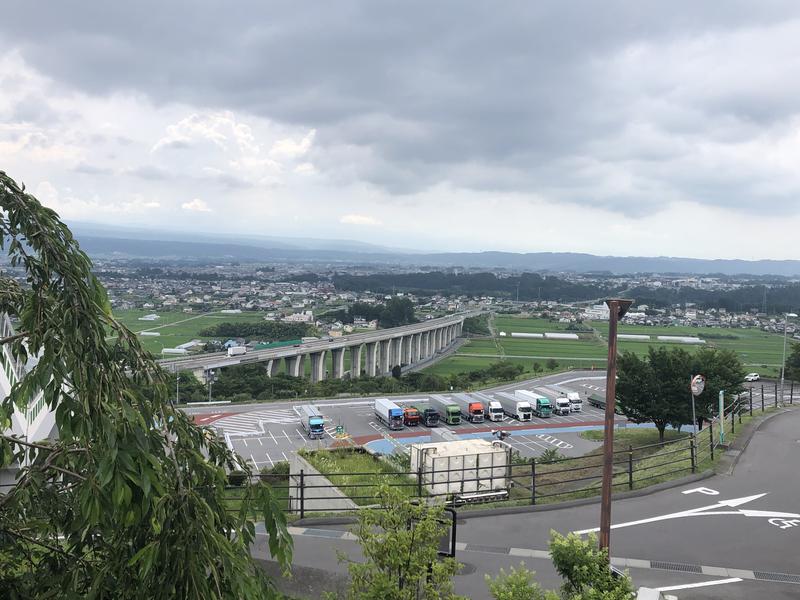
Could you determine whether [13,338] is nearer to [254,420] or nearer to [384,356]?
[254,420]

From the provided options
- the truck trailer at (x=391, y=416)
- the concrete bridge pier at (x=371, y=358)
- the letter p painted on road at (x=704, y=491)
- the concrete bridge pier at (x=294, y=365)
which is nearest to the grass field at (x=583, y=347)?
the concrete bridge pier at (x=371, y=358)

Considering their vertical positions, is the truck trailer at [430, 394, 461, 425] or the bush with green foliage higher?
the truck trailer at [430, 394, 461, 425]

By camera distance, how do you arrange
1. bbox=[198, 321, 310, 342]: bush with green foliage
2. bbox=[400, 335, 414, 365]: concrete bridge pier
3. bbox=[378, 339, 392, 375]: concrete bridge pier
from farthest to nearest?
1. bbox=[198, 321, 310, 342]: bush with green foliage
2. bbox=[400, 335, 414, 365]: concrete bridge pier
3. bbox=[378, 339, 392, 375]: concrete bridge pier

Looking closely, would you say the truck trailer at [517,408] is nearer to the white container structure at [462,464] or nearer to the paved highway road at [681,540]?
the white container structure at [462,464]

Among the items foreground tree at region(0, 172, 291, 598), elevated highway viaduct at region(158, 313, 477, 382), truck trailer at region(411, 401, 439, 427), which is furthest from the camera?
elevated highway viaduct at region(158, 313, 477, 382)

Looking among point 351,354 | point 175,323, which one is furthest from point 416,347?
point 175,323

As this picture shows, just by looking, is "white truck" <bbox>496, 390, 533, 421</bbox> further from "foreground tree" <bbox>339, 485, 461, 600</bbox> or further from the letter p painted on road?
"foreground tree" <bbox>339, 485, 461, 600</bbox>

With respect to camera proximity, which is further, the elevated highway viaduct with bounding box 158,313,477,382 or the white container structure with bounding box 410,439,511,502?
the elevated highway viaduct with bounding box 158,313,477,382

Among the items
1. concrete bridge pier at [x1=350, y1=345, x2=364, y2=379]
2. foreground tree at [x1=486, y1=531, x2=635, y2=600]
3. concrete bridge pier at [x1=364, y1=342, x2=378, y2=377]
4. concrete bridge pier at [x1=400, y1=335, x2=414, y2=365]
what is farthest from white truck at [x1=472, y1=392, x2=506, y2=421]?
concrete bridge pier at [x1=400, y1=335, x2=414, y2=365]
